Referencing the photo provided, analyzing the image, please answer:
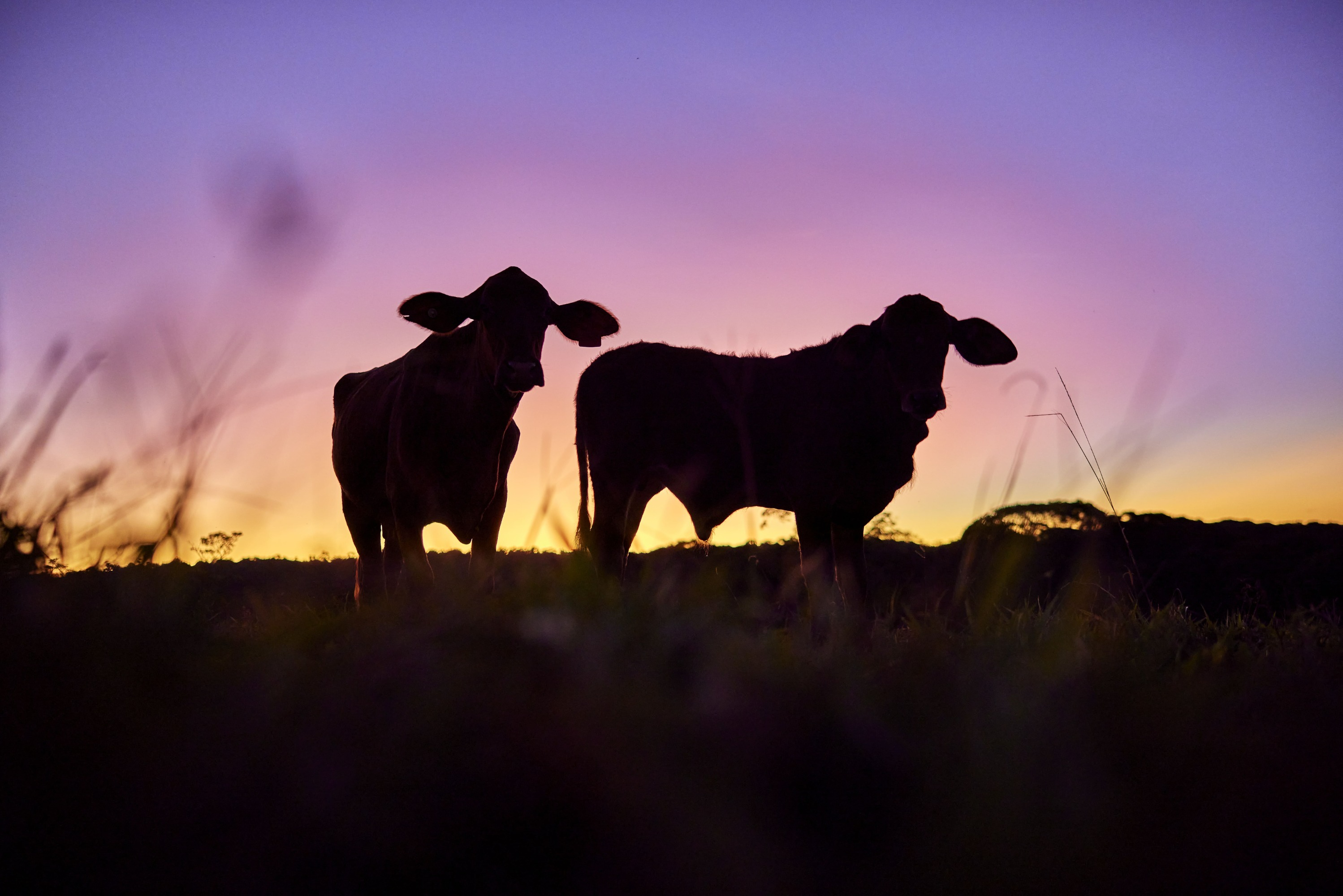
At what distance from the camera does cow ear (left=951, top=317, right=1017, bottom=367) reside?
23.6ft

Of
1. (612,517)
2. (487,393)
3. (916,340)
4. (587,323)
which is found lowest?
(612,517)

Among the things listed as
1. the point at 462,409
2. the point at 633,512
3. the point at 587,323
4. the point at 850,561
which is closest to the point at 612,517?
the point at 633,512

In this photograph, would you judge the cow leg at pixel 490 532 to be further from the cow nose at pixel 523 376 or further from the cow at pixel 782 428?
the cow nose at pixel 523 376

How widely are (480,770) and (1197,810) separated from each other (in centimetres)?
136

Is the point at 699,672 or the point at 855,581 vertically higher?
the point at 855,581

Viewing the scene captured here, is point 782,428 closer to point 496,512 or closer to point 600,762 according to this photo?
point 496,512

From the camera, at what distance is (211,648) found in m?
2.06

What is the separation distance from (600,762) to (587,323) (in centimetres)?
568

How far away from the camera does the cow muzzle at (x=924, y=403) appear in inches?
241

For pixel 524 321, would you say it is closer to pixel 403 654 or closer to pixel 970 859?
pixel 403 654

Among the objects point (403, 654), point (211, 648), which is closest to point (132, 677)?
point (211, 648)

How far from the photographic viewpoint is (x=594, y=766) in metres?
1.69

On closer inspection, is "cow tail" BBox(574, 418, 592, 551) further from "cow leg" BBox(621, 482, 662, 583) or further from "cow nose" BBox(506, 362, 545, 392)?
"cow nose" BBox(506, 362, 545, 392)

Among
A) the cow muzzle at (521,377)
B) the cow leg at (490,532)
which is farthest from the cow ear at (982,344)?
the cow leg at (490,532)
